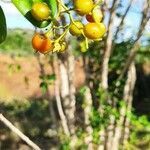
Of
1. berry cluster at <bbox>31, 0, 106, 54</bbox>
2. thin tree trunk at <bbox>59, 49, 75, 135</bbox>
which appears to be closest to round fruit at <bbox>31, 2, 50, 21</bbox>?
berry cluster at <bbox>31, 0, 106, 54</bbox>

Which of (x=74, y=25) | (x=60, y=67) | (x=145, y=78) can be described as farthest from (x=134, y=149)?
(x=74, y=25)

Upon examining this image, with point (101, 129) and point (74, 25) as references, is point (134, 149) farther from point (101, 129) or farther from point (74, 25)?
point (74, 25)

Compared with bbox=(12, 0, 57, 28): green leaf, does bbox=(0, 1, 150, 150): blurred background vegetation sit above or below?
below

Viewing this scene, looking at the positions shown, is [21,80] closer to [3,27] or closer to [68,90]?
[68,90]

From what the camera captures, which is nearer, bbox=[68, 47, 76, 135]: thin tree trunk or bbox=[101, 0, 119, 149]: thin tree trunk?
bbox=[101, 0, 119, 149]: thin tree trunk

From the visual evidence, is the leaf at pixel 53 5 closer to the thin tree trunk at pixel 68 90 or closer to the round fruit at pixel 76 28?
the round fruit at pixel 76 28

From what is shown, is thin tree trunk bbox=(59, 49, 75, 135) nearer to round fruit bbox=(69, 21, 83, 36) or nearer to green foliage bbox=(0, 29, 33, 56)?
green foliage bbox=(0, 29, 33, 56)

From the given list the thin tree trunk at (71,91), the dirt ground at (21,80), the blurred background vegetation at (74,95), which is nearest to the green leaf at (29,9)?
the blurred background vegetation at (74,95)

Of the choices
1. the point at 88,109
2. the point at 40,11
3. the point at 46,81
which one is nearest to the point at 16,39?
the point at 46,81
